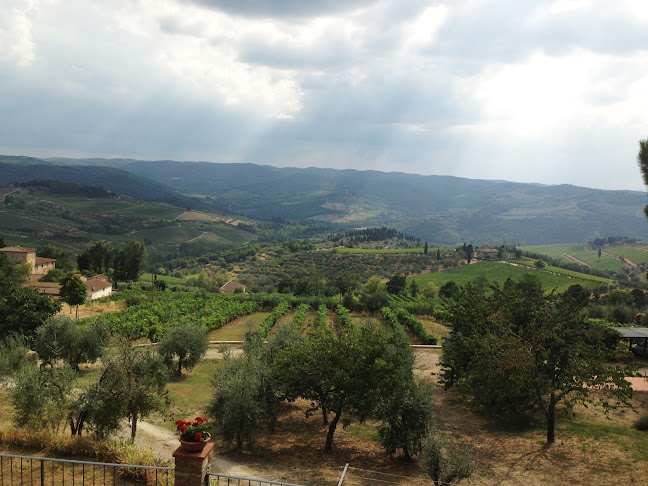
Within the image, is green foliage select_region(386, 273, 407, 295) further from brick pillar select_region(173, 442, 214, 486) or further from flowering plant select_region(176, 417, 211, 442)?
brick pillar select_region(173, 442, 214, 486)

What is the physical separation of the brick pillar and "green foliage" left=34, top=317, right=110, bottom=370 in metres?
18.6

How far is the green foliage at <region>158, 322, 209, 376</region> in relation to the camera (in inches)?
1070

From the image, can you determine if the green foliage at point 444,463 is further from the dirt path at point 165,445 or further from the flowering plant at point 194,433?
the flowering plant at point 194,433

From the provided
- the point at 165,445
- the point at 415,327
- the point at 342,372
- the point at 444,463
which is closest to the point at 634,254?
the point at 415,327

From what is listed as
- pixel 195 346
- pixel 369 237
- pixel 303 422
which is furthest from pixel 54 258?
pixel 369 237

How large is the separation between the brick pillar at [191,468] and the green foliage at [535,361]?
33.6 feet

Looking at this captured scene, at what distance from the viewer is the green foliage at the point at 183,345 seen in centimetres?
2717

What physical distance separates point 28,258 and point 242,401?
7204cm

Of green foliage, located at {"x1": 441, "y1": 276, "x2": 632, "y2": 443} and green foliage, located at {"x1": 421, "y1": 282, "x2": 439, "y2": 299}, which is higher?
green foliage, located at {"x1": 441, "y1": 276, "x2": 632, "y2": 443}

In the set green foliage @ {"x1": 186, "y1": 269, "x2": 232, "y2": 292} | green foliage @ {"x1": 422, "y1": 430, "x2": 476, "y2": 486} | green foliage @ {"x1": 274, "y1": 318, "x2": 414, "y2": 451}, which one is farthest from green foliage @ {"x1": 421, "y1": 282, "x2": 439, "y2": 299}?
green foliage @ {"x1": 422, "y1": 430, "x2": 476, "y2": 486}

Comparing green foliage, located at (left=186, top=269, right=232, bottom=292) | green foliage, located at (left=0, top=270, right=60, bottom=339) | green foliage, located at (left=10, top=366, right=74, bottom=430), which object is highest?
green foliage, located at (left=10, top=366, right=74, bottom=430)

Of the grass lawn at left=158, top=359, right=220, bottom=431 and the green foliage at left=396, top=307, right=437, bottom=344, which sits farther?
the green foliage at left=396, top=307, right=437, bottom=344

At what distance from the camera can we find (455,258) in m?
124

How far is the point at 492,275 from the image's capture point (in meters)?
97.7
